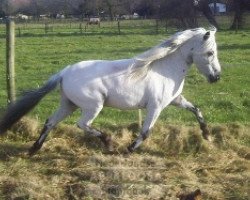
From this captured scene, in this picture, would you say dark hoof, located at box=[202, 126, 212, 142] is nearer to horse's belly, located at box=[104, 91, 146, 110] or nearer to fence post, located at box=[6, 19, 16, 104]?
horse's belly, located at box=[104, 91, 146, 110]

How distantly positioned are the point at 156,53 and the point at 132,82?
479 mm

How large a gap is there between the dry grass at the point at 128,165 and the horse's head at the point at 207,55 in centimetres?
95

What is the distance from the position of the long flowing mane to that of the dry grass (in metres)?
1.05

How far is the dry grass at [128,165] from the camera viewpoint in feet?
18.3

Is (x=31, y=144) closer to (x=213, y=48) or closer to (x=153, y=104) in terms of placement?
(x=153, y=104)

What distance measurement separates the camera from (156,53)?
22.7ft

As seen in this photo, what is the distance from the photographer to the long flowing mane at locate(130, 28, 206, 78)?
686 centimetres

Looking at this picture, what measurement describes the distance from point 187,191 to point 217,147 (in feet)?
6.18

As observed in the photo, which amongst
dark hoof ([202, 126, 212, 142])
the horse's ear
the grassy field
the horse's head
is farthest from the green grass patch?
the horse's ear

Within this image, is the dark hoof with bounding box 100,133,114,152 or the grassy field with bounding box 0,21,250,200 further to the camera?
the dark hoof with bounding box 100,133,114,152

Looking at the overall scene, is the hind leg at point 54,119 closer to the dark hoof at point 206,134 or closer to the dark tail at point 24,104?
the dark tail at point 24,104

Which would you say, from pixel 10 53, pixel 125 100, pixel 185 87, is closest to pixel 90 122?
pixel 125 100

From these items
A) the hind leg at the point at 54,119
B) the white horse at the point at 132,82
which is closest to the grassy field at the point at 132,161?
the hind leg at the point at 54,119

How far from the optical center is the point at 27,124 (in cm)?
800
